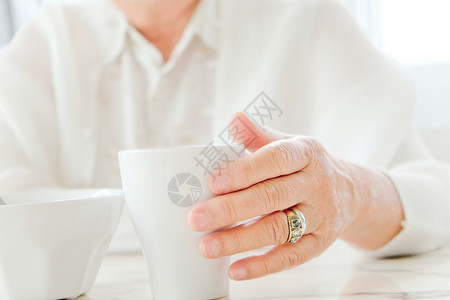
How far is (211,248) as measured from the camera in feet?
1.65

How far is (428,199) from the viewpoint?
0.82 m

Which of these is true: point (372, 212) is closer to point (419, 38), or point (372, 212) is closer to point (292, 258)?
point (292, 258)

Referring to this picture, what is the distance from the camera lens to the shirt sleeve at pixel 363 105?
103cm

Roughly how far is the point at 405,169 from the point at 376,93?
0.20m

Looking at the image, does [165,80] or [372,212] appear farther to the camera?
[165,80]

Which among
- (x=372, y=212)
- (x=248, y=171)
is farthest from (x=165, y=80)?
(x=248, y=171)

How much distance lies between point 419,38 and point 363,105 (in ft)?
2.81

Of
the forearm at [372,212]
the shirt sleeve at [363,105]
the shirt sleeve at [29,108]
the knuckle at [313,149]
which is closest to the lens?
the knuckle at [313,149]

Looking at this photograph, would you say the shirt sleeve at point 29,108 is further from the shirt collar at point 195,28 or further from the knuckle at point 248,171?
the knuckle at point 248,171

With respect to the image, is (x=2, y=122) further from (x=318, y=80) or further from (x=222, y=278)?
(x=222, y=278)

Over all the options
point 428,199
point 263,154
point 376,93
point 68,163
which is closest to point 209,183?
point 263,154

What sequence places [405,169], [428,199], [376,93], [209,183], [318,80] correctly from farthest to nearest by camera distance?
[318,80] → [376,93] → [405,169] → [428,199] → [209,183]

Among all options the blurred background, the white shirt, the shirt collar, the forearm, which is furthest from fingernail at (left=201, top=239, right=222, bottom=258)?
the blurred background

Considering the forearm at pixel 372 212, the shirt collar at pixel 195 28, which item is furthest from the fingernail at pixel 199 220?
the shirt collar at pixel 195 28
